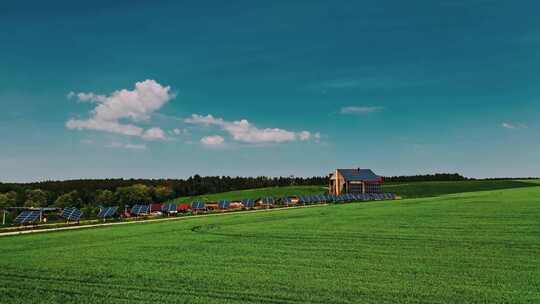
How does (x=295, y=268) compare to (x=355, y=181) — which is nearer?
(x=295, y=268)

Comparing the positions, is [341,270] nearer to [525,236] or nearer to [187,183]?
[525,236]

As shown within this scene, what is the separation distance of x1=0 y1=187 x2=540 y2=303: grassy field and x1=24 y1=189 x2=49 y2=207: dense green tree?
401 feet

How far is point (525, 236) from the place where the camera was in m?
20.6

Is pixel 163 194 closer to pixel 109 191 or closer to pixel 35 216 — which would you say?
pixel 109 191

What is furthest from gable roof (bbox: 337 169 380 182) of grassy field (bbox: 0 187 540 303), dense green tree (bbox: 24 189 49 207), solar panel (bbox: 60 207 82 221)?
dense green tree (bbox: 24 189 49 207)

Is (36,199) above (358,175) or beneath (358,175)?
beneath

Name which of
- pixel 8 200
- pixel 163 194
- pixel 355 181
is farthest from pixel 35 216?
pixel 163 194

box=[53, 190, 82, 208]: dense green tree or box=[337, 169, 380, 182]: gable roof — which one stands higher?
box=[337, 169, 380, 182]: gable roof

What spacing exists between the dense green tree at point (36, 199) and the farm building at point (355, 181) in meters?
93.1

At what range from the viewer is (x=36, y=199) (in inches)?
5340

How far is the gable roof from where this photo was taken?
110m

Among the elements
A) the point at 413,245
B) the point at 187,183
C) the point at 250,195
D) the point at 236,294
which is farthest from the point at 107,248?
the point at 187,183

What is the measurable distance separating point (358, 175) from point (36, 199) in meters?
102

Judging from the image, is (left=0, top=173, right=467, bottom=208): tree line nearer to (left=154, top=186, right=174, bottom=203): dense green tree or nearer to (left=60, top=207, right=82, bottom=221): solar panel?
(left=154, top=186, right=174, bottom=203): dense green tree
